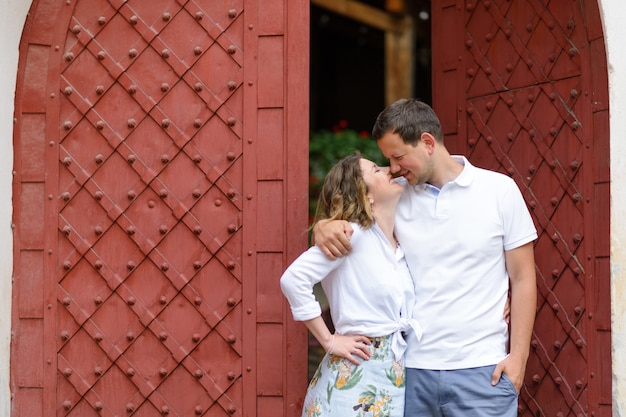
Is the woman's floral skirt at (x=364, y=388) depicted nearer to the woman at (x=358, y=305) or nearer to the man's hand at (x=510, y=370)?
the woman at (x=358, y=305)

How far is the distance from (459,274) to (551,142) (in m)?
1.01

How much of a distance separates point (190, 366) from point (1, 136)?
50.3 inches

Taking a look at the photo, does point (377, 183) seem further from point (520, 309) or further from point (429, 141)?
point (520, 309)

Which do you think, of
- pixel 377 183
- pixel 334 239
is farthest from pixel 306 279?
pixel 377 183

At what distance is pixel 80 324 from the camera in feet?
13.1

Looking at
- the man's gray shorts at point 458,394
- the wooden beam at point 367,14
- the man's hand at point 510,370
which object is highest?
the wooden beam at point 367,14

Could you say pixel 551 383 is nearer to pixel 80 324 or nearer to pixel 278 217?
pixel 278 217

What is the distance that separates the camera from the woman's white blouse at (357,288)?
3252mm

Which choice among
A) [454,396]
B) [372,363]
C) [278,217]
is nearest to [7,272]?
[278,217]

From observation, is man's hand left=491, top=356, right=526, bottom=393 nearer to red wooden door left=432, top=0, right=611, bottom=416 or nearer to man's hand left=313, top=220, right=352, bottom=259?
red wooden door left=432, top=0, right=611, bottom=416

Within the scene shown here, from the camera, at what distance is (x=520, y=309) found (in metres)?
3.41

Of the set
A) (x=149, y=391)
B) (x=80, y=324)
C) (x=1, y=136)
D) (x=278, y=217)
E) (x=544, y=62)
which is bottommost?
(x=149, y=391)

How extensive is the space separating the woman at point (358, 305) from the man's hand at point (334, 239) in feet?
0.12

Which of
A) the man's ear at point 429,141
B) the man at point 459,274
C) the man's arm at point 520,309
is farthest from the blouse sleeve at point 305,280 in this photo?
the man's arm at point 520,309
